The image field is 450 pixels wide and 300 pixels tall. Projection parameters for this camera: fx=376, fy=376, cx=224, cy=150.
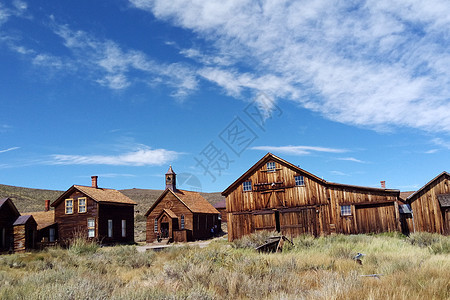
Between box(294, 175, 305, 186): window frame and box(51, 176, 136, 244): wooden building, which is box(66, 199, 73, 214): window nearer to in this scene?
box(51, 176, 136, 244): wooden building

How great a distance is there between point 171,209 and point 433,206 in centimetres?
2393

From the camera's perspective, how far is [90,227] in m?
34.3

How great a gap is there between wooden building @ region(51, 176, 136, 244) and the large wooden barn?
43.1ft

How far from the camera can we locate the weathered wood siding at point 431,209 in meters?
24.8

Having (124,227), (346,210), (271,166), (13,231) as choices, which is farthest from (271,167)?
(13,231)

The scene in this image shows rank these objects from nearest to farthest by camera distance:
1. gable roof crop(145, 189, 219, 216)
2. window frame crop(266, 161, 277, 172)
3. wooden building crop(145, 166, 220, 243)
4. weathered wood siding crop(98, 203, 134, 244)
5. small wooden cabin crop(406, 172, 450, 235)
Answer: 1. small wooden cabin crop(406, 172, 450, 235)
2. window frame crop(266, 161, 277, 172)
3. weathered wood siding crop(98, 203, 134, 244)
4. wooden building crop(145, 166, 220, 243)
5. gable roof crop(145, 189, 219, 216)

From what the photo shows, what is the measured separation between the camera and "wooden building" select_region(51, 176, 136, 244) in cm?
3419

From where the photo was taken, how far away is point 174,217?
37344 millimetres

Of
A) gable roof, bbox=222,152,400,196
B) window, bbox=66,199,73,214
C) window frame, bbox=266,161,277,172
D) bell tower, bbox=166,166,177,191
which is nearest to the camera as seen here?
gable roof, bbox=222,152,400,196

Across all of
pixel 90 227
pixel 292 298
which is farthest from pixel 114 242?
pixel 292 298

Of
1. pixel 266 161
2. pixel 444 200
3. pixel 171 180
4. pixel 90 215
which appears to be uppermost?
pixel 171 180

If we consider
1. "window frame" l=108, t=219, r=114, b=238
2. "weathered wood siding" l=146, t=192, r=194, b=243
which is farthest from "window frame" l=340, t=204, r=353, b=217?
"window frame" l=108, t=219, r=114, b=238

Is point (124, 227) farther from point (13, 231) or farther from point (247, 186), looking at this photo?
point (247, 186)

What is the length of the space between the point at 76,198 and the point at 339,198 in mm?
23840
